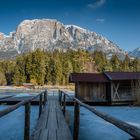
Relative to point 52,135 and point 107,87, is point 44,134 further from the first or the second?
point 107,87

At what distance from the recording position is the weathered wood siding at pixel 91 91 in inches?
963

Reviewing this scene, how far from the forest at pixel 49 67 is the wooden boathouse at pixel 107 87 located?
49.4 meters

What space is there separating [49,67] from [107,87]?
54201 millimetres

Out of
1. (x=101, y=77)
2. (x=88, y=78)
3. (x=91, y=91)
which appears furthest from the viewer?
(x=101, y=77)

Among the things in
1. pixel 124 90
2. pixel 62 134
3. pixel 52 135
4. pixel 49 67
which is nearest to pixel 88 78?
pixel 124 90

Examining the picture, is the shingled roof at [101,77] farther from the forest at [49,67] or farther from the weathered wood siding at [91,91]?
the forest at [49,67]

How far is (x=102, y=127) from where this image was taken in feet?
34.4

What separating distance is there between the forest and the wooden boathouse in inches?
1945

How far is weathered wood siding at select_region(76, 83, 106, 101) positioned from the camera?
24.5 m

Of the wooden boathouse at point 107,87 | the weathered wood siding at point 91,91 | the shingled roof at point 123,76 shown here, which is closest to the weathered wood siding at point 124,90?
the wooden boathouse at point 107,87

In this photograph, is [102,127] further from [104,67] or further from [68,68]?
[104,67]

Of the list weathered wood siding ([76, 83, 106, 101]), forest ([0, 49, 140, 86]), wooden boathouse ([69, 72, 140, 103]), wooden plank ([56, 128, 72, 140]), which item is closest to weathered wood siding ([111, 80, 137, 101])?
wooden boathouse ([69, 72, 140, 103])

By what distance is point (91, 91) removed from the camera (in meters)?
24.7

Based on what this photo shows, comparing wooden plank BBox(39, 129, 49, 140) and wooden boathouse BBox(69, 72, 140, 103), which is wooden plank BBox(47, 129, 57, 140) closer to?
wooden plank BBox(39, 129, 49, 140)
